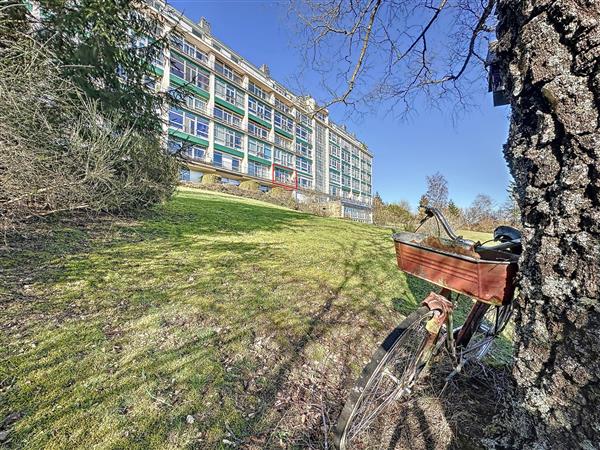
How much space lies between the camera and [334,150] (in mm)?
43438

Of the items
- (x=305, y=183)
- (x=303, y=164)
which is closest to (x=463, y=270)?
(x=305, y=183)

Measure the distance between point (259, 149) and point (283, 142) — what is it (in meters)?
4.73

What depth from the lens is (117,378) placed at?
1608 millimetres

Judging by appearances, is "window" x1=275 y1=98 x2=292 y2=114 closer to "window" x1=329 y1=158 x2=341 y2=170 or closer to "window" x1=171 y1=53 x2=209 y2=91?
→ "window" x1=171 y1=53 x2=209 y2=91

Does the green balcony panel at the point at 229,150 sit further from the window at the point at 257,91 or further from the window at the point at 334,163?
the window at the point at 334,163

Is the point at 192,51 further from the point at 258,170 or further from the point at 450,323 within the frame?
the point at 450,323

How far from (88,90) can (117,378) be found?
480cm

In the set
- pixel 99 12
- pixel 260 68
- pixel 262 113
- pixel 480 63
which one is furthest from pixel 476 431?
pixel 260 68

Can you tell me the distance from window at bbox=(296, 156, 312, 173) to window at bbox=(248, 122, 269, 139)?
5.88 metres

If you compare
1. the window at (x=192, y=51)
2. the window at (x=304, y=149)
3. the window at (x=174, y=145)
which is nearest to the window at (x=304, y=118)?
the window at (x=174, y=145)

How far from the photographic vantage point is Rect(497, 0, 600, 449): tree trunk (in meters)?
0.87

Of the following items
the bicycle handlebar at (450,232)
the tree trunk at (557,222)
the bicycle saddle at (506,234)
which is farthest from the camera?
the bicycle saddle at (506,234)

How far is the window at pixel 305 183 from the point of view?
36.7 m

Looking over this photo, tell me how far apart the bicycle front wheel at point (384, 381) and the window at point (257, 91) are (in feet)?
110
